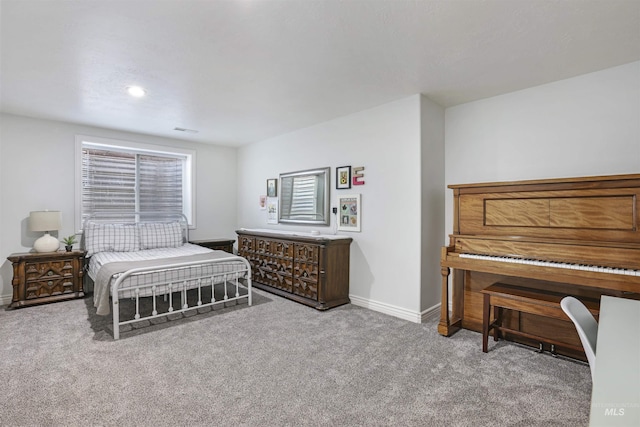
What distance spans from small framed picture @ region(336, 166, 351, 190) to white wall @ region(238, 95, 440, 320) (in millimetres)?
68

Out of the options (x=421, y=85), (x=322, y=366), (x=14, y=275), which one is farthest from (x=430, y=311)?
(x=14, y=275)

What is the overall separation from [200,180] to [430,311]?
14.1 ft

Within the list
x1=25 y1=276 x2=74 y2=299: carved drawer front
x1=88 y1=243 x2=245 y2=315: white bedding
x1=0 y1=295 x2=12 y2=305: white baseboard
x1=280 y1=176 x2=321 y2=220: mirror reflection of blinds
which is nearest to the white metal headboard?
x1=25 y1=276 x2=74 y2=299: carved drawer front

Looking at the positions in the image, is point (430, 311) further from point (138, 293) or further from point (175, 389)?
point (138, 293)

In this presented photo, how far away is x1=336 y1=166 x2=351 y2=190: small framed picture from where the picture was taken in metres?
4.04

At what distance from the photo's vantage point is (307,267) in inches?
155

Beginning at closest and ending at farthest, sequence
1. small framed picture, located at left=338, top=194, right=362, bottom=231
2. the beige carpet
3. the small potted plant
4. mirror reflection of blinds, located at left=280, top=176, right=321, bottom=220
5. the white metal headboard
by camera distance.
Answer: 1. the beige carpet
2. small framed picture, located at left=338, top=194, right=362, bottom=231
3. the small potted plant
4. mirror reflection of blinds, located at left=280, top=176, right=321, bottom=220
5. the white metal headboard

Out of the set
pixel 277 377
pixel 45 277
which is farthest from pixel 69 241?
pixel 277 377

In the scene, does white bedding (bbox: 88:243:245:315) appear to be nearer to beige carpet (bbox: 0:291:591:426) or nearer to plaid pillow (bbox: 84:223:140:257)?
plaid pillow (bbox: 84:223:140:257)

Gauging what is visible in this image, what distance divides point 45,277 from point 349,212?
12.5 ft

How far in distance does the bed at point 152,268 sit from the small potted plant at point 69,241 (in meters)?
0.14

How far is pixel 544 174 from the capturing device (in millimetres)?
3084

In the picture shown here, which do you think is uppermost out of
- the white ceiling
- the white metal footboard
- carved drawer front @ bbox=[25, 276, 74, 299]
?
the white ceiling

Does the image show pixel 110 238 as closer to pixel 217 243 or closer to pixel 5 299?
pixel 5 299
